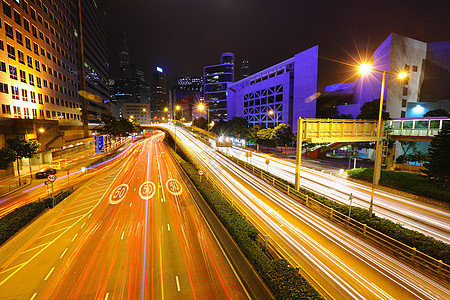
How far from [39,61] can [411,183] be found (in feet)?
230

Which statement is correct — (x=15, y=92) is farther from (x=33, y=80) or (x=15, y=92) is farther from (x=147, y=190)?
(x=147, y=190)

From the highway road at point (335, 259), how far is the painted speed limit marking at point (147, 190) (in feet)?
35.9

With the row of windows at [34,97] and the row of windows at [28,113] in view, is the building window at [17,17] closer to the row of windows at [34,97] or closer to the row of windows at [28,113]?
the row of windows at [34,97]

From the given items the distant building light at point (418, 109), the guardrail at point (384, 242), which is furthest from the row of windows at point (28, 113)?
the distant building light at point (418, 109)

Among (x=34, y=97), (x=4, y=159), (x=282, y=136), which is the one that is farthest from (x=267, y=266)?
(x=34, y=97)

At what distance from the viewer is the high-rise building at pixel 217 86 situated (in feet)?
477

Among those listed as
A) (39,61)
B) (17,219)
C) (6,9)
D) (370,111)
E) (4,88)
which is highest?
(6,9)

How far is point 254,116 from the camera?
3760 inches

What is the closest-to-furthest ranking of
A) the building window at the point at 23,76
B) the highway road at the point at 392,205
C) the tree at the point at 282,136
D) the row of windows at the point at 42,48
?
the highway road at the point at 392,205
the row of windows at the point at 42,48
the building window at the point at 23,76
the tree at the point at 282,136

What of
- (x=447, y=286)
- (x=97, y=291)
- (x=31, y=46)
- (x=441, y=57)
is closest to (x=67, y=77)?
(x=31, y=46)

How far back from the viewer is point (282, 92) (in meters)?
77.8

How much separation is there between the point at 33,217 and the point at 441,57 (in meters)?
87.8

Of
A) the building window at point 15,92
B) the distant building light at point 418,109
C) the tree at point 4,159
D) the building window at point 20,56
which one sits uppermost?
the building window at point 20,56

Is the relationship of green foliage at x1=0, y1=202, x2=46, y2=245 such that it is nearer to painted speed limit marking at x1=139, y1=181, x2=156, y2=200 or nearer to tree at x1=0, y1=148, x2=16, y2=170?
painted speed limit marking at x1=139, y1=181, x2=156, y2=200
